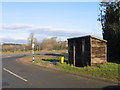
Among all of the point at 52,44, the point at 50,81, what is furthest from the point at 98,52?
the point at 52,44

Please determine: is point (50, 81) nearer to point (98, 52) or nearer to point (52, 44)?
point (98, 52)

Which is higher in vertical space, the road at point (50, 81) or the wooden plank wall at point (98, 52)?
the wooden plank wall at point (98, 52)

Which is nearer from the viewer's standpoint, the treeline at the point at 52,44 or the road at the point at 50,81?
the road at the point at 50,81

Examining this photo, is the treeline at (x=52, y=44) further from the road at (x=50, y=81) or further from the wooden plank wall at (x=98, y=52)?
the road at (x=50, y=81)

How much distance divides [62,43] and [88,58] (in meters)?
69.8

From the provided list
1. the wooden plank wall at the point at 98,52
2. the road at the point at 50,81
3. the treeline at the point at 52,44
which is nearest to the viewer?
the road at the point at 50,81

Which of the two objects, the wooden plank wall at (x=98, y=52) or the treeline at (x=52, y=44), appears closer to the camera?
the wooden plank wall at (x=98, y=52)

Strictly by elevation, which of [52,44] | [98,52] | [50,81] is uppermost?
[98,52]

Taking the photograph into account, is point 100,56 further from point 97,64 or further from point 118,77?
point 118,77

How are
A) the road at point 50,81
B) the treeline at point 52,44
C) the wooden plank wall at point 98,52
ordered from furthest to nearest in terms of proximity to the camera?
the treeline at point 52,44
the wooden plank wall at point 98,52
the road at point 50,81

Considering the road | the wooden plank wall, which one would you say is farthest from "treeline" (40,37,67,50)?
the road

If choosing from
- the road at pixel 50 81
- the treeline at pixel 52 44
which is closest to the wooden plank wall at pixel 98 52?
the road at pixel 50 81

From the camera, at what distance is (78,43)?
19828mm

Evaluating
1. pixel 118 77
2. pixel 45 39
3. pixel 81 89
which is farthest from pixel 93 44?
pixel 45 39
